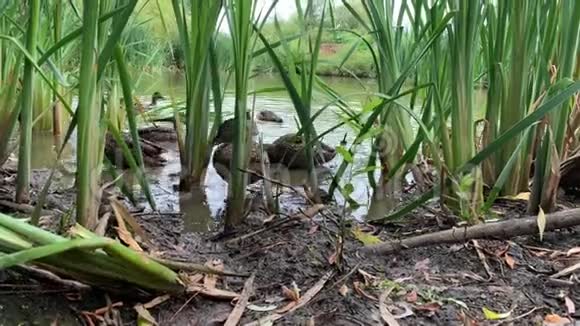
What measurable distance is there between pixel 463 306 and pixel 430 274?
96 millimetres

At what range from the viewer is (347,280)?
741mm

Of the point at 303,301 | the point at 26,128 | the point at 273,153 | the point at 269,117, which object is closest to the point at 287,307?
the point at 303,301

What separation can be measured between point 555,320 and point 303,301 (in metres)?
0.28

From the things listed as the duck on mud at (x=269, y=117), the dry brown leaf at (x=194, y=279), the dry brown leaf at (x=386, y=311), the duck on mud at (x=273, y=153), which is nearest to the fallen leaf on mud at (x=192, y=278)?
the dry brown leaf at (x=194, y=279)

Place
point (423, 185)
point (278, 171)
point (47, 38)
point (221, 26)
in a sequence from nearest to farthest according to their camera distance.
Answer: point (221, 26)
point (423, 185)
point (278, 171)
point (47, 38)

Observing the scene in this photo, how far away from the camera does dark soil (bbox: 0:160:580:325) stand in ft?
2.15

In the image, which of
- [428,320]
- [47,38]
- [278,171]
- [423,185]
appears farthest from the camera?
[47,38]

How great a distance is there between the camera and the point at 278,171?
4.98 feet

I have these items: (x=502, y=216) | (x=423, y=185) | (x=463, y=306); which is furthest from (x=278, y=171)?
(x=463, y=306)

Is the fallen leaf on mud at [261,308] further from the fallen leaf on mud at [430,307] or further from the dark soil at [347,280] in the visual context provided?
the fallen leaf on mud at [430,307]

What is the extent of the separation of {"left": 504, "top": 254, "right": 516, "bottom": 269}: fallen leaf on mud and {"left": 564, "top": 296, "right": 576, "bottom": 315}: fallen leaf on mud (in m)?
0.10

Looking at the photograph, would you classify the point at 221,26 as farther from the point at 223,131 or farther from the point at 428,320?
the point at 428,320

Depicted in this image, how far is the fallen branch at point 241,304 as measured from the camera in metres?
0.65

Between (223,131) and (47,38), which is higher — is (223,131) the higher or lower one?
the lower one
